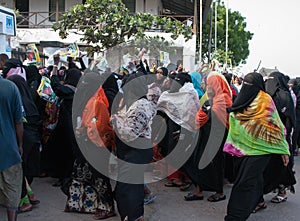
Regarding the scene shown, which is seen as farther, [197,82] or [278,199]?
[197,82]

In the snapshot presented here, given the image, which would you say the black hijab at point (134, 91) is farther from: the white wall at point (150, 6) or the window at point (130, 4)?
the window at point (130, 4)

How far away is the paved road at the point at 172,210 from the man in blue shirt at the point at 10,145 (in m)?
0.86

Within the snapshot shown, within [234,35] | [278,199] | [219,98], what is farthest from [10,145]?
[234,35]

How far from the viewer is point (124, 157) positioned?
4.50 m

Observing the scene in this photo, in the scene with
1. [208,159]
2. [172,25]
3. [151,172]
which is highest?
[172,25]

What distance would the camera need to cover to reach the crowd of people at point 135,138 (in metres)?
4.41

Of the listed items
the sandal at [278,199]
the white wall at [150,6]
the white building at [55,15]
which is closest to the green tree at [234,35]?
the white building at [55,15]

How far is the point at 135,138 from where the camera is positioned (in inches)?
174

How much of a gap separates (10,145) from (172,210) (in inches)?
91.9

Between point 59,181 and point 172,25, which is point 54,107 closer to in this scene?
point 59,181

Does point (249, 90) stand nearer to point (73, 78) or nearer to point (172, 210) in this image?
point (172, 210)

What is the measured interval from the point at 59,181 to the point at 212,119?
250 centimetres

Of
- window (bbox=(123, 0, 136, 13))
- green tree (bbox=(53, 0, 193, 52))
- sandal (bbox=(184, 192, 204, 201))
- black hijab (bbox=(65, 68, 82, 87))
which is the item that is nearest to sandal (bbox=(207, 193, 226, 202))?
sandal (bbox=(184, 192, 204, 201))

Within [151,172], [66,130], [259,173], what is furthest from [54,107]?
[259,173]
